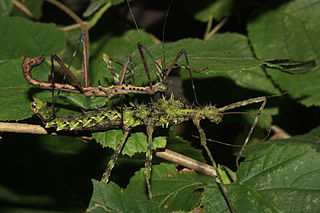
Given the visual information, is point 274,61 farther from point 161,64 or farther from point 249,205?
point 249,205

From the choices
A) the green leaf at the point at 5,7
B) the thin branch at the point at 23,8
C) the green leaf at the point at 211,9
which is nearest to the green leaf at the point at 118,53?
the green leaf at the point at 211,9

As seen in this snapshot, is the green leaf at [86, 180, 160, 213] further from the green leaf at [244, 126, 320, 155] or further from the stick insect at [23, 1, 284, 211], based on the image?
the green leaf at [244, 126, 320, 155]

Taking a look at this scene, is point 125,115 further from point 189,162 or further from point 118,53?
point 118,53

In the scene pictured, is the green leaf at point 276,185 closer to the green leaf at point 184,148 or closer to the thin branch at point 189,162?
the thin branch at point 189,162

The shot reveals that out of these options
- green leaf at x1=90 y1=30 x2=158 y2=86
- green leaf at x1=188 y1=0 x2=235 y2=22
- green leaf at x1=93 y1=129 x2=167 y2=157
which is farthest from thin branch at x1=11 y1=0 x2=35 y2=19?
green leaf at x1=93 y1=129 x2=167 y2=157

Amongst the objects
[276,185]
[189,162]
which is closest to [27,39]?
[189,162]

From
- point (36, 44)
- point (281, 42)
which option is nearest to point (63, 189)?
point (36, 44)
